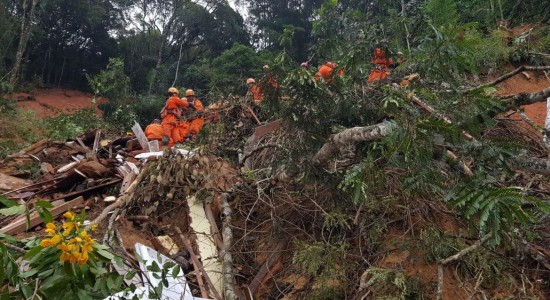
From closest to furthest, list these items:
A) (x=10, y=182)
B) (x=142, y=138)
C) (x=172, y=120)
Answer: (x=10, y=182) < (x=142, y=138) < (x=172, y=120)

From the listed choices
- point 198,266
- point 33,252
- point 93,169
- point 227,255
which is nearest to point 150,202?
point 198,266

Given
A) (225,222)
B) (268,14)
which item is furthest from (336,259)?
(268,14)

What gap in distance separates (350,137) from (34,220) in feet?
10.7

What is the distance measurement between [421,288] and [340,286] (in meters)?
0.61

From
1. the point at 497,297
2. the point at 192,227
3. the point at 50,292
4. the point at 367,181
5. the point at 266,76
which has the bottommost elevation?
the point at 497,297

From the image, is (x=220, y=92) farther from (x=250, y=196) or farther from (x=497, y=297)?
(x=497, y=297)

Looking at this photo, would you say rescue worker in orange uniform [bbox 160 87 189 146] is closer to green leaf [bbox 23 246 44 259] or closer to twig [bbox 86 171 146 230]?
twig [bbox 86 171 146 230]

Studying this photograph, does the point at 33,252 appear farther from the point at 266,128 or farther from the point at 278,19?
the point at 278,19

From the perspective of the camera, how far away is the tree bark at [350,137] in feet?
8.21

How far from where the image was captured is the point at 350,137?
115 inches

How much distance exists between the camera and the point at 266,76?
344 centimetres

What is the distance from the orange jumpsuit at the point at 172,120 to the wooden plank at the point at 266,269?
4.43 m

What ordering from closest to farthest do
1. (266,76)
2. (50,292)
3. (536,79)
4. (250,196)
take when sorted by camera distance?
(50,292), (266,76), (250,196), (536,79)

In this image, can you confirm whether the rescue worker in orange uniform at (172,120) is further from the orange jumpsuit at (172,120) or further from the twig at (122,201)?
the twig at (122,201)
